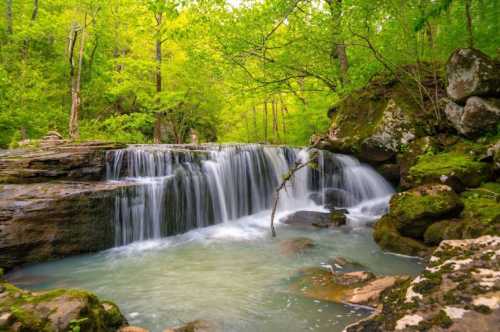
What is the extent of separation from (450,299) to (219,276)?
13.5 ft

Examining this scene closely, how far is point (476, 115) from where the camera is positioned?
767 cm

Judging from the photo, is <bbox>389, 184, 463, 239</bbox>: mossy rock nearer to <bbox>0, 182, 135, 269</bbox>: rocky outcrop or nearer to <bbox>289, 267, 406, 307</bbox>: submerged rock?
<bbox>289, 267, 406, 307</bbox>: submerged rock

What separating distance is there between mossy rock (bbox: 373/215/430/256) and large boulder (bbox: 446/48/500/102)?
3.77m

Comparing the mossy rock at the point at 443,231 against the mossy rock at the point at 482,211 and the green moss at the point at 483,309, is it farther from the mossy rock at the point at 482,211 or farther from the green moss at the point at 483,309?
the green moss at the point at 483,309

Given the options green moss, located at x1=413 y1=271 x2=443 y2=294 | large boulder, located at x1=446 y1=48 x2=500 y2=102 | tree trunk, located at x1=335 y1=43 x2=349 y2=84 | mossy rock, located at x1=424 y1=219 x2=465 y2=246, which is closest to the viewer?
green moss, located at x1=413 y1=271 x2=443 y2=294

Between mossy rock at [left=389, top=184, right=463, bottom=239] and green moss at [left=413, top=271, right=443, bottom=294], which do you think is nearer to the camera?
green moss at [left=413, top=271, right=443, bottom=294]

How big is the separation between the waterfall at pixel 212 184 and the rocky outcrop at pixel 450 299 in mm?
7321

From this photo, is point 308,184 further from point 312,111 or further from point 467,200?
point 467,200

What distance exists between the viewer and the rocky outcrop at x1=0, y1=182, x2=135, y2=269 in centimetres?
655

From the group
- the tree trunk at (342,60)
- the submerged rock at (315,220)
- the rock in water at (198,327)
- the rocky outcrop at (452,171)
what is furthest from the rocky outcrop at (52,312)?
the tree trunk at (342,60)

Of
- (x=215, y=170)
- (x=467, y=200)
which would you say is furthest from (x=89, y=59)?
(x=467, y=200)

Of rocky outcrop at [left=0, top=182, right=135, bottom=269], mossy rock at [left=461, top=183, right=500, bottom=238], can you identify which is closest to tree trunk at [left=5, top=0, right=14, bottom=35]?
rocky outcrop at [left=0, top=182, right=135, bottom=269]

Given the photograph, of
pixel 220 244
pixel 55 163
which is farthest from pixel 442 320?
pixel 55 163

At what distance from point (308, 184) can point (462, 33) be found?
23.2ft
